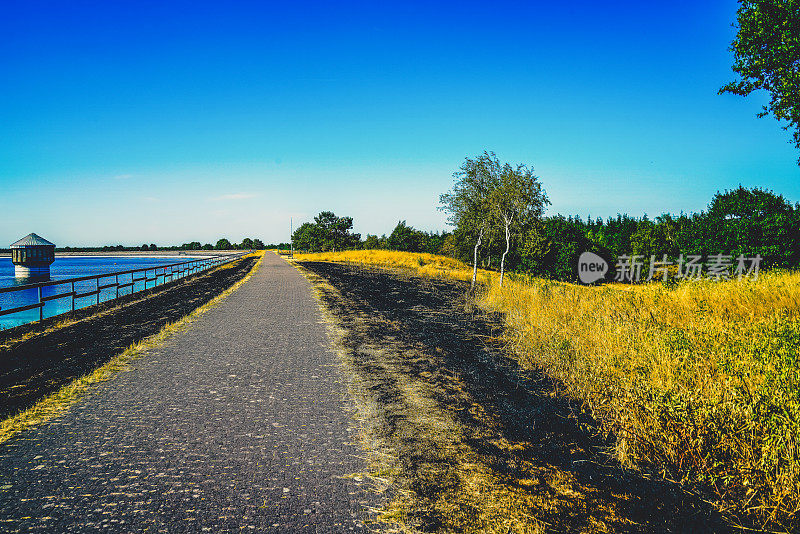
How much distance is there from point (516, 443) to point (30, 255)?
8831 centimetres

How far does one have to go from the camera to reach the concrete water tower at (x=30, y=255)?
66.8 metres

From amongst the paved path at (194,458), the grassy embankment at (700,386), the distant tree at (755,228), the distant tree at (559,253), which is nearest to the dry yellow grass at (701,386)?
the grassy embankment at (700,386)

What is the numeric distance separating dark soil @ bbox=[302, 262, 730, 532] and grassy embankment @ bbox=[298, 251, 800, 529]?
13.7 inches

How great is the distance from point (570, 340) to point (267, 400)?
6.01 meters

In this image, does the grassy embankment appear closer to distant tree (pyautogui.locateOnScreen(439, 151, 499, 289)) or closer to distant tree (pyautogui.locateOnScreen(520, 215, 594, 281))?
distant tree (pyautogui.locateOnScreen(439, 151, 499, 289))

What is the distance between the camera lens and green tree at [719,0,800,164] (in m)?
11.2

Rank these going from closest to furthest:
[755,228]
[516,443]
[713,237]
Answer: [516,443] < [755,228] < [713,237]

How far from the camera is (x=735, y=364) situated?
522 centimetres

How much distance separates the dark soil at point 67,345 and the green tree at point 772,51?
18.3m

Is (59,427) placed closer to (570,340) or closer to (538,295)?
(570,340)

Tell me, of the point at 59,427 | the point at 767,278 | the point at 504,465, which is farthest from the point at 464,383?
the point at 767,278

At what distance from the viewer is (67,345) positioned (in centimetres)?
945

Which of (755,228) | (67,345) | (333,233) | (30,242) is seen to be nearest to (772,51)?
(67,345)

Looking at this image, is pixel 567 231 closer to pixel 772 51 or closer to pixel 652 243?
pixel 652 243
